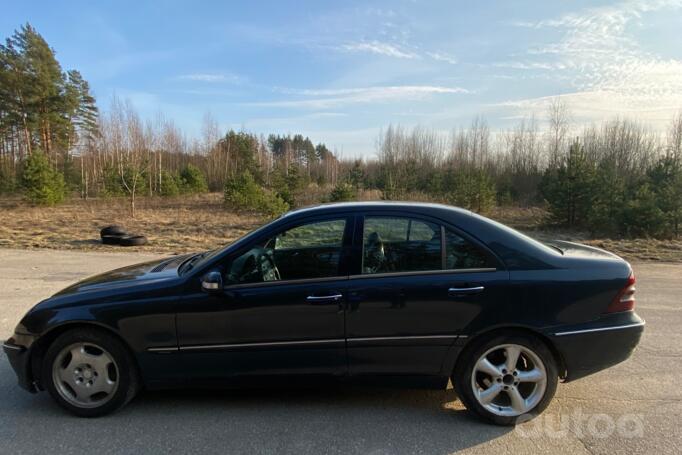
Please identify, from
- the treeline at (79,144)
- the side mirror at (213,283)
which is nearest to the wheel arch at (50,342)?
the side mirror at (213,283)

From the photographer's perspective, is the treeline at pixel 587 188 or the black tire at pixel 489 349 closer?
the black tire at pixel 489 349

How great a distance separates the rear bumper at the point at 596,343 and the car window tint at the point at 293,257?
67.9 inches

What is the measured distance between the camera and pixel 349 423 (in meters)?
3.01

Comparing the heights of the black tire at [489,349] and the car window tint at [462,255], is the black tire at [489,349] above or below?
below

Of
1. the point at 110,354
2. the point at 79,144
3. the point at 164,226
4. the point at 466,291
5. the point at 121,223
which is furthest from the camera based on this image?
the point at 79,144

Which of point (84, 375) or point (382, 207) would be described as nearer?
point (84, 375)

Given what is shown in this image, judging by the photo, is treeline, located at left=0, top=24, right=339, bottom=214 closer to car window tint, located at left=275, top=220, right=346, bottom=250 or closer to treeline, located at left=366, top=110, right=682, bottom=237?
treeline, located at left=366, top=110, right=682, bottom=237

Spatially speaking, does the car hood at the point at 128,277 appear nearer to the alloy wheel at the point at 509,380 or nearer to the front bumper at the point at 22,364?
the front bumper at the point at 22,364

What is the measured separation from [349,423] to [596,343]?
1.90 m

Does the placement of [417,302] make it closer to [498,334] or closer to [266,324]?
[498,334]

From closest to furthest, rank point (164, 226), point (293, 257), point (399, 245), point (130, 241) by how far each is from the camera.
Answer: point (399, 245), point (293, 257), point (130, 241), point (164, 226)

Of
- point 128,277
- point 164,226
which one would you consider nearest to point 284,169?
point 164,226

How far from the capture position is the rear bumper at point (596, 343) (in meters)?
3.03

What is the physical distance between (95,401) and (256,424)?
49.7 inches
